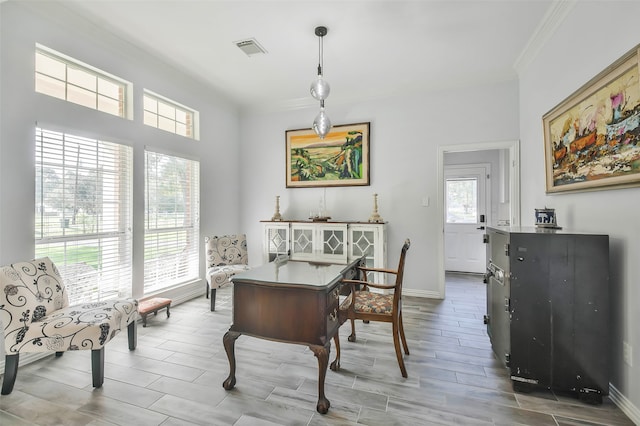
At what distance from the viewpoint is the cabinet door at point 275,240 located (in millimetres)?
4375

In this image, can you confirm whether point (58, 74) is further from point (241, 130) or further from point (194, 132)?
point (241, 130)

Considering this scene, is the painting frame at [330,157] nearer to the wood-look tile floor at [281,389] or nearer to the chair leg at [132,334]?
the wood-look tile floor at [281,389]

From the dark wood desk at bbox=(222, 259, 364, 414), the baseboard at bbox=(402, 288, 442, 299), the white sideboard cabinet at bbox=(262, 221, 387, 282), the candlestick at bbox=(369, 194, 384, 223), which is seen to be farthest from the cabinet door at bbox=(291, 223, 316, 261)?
the dark wood desk at bbox=(222, 259, 364, 414)

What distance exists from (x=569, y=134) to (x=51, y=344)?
4.00 meters

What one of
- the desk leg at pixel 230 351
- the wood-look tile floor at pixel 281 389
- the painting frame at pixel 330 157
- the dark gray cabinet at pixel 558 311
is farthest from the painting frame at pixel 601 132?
the desk leg at pixel 230 351

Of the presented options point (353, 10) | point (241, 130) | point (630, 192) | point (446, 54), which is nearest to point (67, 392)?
point (353, 10)

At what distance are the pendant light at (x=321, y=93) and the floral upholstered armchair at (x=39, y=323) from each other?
218cm

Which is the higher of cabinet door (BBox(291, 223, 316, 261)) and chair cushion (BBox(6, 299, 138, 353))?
cabinet door (BBox(291, 223, 316, 261))

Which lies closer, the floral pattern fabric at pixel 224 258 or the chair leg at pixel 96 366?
the chair leg at pixel 96 366

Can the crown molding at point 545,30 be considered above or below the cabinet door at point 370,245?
above

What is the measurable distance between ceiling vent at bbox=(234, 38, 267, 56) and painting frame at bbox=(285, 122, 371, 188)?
1.57 meters

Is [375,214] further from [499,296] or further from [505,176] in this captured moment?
[505,176]

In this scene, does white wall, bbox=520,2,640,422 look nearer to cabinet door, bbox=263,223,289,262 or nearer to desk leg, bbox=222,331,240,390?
desk leg, bbox=222,331,240,390

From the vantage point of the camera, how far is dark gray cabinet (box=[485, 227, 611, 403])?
1.80 metres
